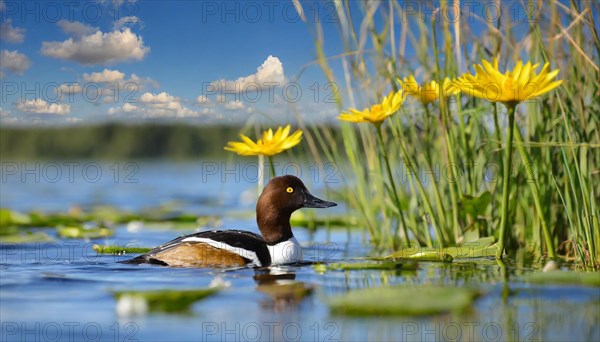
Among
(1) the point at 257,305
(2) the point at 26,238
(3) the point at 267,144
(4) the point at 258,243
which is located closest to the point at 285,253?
(4) the point at 258,243

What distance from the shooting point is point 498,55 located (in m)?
6.85

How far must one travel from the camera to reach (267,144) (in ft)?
20.9

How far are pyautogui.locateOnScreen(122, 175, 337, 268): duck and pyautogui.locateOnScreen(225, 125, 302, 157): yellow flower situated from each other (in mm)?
514

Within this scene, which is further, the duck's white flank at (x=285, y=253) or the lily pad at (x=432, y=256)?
the duck's white flank at (x=285, y=253)

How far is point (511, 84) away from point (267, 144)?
200cm

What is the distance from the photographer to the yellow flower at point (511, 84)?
16.4 feet

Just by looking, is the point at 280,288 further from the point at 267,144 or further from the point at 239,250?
the point at 267,144

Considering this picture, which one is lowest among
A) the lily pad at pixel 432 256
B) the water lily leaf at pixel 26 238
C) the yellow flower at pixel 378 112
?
the lily pad at pixel 432 256

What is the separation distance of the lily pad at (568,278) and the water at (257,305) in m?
0.05

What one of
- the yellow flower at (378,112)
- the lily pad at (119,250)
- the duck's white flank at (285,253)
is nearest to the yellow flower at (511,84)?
the yellow flower at (378,112)

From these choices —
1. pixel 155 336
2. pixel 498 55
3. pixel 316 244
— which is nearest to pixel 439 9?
pixel 498 55

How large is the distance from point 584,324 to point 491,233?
8.97 feet

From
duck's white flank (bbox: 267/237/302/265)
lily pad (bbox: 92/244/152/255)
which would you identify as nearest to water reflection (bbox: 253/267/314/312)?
duck's white flank (bbox: 267/237/302/265)

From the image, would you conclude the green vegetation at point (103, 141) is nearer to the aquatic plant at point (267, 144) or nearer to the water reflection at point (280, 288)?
the aquatic plant at point (267, 144)
